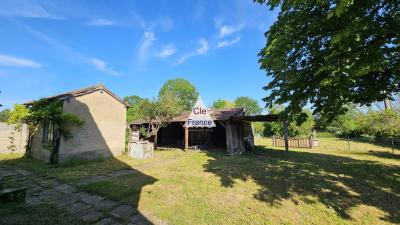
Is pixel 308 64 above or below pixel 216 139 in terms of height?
above

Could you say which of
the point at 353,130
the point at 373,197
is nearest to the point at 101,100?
the point at 373,197

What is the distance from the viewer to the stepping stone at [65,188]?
675 centimetres

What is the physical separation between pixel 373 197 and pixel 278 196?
279cm

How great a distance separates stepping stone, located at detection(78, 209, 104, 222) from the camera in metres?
4.68

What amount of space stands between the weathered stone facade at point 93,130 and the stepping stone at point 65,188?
4934 millimetres

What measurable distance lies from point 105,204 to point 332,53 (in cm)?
709

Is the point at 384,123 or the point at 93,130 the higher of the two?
the point at 384,123

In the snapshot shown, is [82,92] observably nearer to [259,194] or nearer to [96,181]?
[96,181]

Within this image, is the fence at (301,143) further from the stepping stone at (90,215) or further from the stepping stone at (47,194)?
the stepping stone at (47,194)

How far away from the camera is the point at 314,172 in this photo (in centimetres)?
938

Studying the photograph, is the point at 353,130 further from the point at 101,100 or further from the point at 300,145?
the point at 101,100

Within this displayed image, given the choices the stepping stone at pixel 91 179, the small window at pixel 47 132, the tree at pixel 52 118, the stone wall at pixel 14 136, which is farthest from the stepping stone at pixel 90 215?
the stone wall at pixel 14 136

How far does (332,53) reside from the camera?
5.02 m

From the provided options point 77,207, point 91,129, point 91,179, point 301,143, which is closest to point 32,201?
point 77,207
